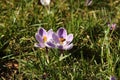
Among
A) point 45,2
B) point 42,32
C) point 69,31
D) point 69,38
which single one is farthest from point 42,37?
point 45,2

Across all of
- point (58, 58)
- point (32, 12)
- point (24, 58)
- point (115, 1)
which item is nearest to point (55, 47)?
point (58, 58)

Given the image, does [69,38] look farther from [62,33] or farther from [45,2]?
[45,2]

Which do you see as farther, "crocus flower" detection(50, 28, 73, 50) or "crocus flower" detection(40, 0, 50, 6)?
"crocus flower" detection(40, 0, 50, 6)

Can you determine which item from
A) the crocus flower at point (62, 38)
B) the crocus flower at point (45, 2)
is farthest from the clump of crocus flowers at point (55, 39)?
the crocus flower at point (45, 2)

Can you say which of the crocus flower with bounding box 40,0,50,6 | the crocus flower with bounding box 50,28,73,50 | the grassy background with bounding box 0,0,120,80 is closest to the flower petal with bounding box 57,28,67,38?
the crocus flower with bounding box 50,28,73,50

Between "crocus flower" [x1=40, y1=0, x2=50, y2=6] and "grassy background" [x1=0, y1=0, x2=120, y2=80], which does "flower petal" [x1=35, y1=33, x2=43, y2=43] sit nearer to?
"grassy background" [x1=0, y1=0, x2=120, y2=80]

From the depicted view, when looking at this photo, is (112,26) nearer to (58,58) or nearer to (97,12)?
(97,12)

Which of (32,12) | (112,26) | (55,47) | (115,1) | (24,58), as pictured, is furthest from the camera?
(115,1)

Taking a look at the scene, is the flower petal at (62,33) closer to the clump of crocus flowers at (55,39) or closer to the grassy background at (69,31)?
the clump of crocus flowers at (55,39)
